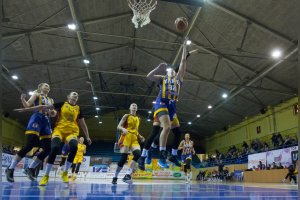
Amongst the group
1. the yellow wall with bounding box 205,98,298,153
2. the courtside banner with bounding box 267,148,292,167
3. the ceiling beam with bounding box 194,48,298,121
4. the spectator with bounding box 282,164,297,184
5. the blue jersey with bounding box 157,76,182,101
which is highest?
the ceiling beam with bounding box 194,48,298,121

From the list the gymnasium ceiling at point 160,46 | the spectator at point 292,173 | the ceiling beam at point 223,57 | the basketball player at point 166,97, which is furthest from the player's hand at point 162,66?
the spectator at point 292,173

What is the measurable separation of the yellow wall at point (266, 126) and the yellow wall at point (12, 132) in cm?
Result: 2548

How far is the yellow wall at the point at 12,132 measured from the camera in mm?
32027

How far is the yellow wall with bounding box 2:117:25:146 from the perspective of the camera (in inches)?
1261

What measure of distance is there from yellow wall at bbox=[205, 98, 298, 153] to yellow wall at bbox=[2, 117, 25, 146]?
83.6ft

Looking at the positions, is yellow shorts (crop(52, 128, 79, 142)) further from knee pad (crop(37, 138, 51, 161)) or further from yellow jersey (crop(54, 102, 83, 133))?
knee pad (crop(37, 138, 51, 161))

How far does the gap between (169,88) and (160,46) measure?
14807 mm

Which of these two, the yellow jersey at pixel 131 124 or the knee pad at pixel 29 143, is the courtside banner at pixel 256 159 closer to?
the yellow jersey at pixel 131 124

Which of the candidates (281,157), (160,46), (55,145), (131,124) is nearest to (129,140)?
(131,124)

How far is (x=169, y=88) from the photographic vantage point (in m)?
5.98

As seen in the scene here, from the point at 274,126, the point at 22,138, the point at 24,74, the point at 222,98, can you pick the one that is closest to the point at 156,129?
the point at 24,74

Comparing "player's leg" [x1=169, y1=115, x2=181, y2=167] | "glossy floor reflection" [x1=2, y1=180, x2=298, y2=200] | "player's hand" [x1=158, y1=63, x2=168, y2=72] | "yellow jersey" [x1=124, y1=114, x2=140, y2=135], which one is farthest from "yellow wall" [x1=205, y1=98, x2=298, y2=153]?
"player's hand" [x1=158, y1=63, x2=168, y2=72]

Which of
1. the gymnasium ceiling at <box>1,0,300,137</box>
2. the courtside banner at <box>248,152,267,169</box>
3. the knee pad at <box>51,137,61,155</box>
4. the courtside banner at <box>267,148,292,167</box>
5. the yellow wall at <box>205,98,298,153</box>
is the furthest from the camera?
the yellow wall at <box>205,98,298,153</box>

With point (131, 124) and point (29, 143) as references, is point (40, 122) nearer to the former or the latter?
point (29, 143)
